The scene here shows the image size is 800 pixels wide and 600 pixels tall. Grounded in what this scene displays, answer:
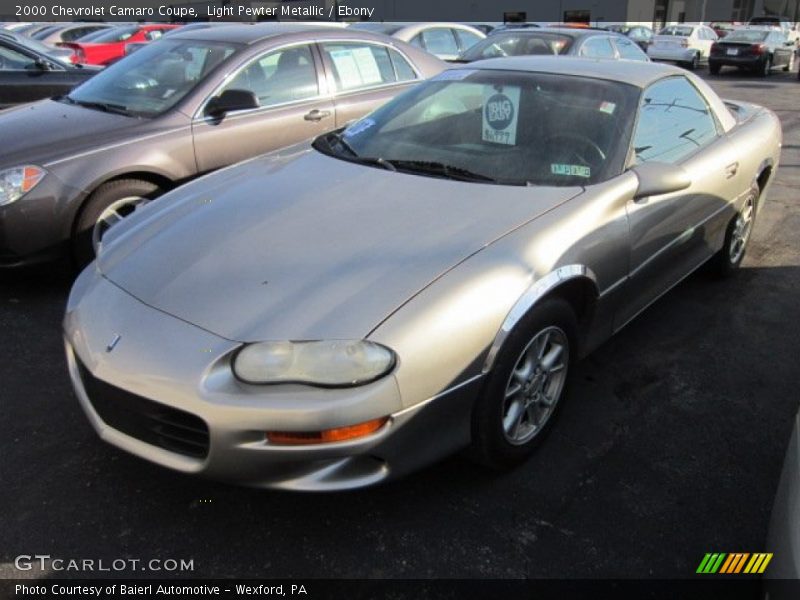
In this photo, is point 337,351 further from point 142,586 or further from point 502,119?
point 502,119

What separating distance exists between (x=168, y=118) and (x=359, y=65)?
169 centimetres

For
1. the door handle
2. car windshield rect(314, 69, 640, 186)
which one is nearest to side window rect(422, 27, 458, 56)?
the door handle

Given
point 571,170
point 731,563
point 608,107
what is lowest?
point 731,563

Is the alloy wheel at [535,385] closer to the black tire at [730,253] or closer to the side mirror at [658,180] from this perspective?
the side mirror at [658,180]

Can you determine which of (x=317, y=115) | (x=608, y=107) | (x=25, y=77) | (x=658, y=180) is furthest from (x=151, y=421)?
(x=25, y=77)

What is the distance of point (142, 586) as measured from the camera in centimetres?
209

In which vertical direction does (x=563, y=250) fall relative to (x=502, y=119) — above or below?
below

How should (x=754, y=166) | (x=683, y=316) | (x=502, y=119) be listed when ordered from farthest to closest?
(x=754, y=166)
(x=683, y=316)
(x=502, y=119)

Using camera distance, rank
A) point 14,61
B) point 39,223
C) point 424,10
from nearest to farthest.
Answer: point 39,223, point 14,61, point 424,10

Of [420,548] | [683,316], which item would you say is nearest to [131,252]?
[420,548]

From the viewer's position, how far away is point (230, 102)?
4.39 meters

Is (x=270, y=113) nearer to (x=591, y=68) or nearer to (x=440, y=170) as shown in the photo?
(x=440, y=170)

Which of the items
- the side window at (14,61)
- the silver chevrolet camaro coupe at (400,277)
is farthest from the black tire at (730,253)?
the side window at (14,61)

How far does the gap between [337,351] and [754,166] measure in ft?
11.1
